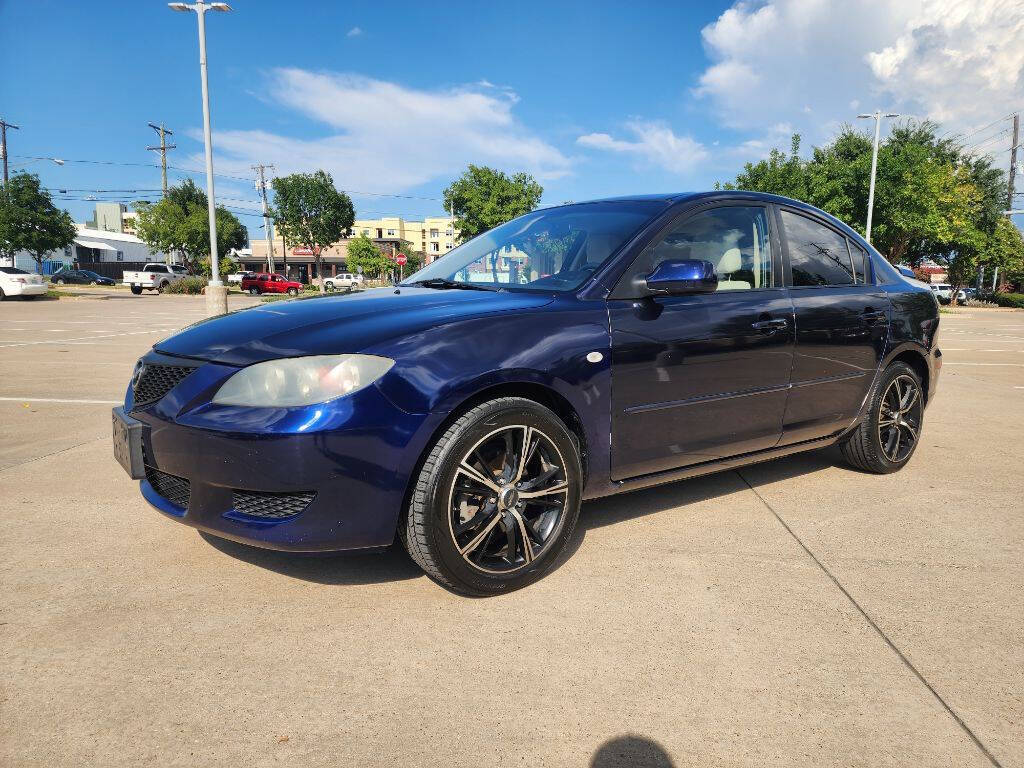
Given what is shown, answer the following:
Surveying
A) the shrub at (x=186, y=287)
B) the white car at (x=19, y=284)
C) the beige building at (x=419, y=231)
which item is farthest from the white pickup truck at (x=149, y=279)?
the beige building at (x=419, y=231)

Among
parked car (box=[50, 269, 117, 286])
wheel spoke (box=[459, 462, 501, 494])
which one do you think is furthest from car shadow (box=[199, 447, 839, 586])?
parked car (box=[50, 269, 117, 286])

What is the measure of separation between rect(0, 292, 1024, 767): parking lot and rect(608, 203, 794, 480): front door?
0.48 m

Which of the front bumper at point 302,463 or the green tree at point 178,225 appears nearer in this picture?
the front bumper at point 302,463

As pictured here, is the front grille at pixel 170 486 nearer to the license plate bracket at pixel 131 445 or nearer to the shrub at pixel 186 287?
the license plate bracket at pixel 131 445

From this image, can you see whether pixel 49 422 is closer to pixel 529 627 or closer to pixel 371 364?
pixel 371 364

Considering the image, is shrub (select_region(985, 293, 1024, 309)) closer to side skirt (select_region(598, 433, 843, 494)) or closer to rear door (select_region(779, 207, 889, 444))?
rear door (select_region(779, 207, 889, 444))

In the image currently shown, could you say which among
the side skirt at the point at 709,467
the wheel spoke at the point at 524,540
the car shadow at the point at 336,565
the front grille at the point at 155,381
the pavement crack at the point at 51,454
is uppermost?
the front grille at the point at 155,381

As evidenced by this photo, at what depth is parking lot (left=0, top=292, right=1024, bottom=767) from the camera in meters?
1.91

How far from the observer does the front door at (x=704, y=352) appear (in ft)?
10.1

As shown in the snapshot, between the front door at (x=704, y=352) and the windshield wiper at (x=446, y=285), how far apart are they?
683mm

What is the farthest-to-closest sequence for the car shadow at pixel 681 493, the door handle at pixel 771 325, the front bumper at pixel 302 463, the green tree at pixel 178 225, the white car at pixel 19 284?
the green tree at pixel 178 225 → the white car at pixel 19 284 → the car shadow at pixel 681 493 → the door handle at pixel 771 325 → the front bumper at pixel 302 463

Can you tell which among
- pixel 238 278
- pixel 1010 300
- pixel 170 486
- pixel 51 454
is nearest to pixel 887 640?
pixel 170 486

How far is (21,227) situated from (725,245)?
151 ft

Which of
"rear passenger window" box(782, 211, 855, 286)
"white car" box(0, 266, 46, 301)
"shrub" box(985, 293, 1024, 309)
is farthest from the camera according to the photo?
"shrub" box(985, 293, 1024, 309)
